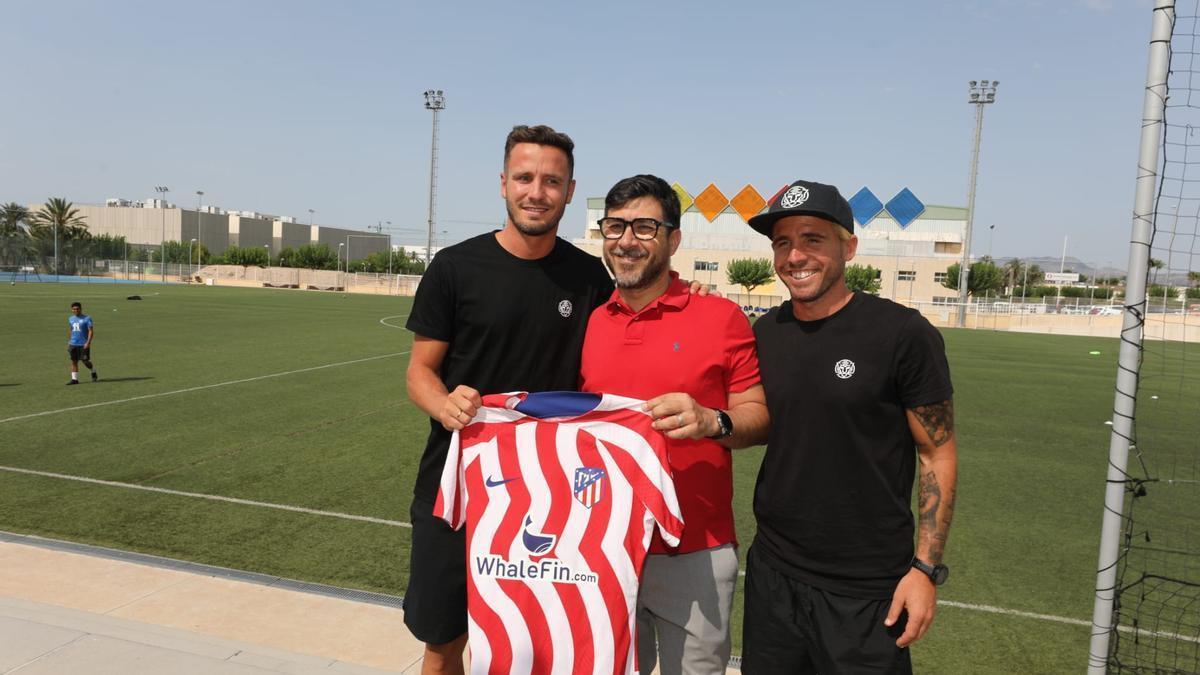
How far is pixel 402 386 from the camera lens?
14.4m

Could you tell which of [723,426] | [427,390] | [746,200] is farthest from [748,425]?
[746,200]

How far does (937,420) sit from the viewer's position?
104 inches

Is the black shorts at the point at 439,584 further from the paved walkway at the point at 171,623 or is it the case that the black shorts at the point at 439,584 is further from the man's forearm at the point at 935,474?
the man's forearm at the point at 935,474

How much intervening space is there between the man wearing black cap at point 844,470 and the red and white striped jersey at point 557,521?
0.53 meters

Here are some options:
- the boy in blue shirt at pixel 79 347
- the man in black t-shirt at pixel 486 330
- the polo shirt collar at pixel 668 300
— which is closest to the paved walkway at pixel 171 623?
the man in black t-shirt at pixel 486 330

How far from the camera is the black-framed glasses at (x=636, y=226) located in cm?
293

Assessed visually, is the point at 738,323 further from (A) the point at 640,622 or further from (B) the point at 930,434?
(A) the point at 640,622

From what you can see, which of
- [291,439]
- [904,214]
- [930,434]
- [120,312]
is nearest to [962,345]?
[904,214]

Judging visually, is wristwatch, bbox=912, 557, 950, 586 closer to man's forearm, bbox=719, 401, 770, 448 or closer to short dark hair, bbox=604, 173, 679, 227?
man's forearm, bbox=719, 401, 770, 448

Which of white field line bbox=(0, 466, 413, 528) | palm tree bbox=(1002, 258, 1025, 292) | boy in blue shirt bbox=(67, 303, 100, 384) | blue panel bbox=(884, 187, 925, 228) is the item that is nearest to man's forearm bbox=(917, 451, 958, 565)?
white field line bbox=(0, 466, 413, 528)

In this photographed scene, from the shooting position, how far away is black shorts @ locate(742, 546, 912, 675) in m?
2.62

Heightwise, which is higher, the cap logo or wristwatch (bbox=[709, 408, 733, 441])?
the cap logo

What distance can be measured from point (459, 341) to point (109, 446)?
7980 mm

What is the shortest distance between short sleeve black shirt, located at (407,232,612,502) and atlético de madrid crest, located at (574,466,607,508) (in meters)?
0.53
